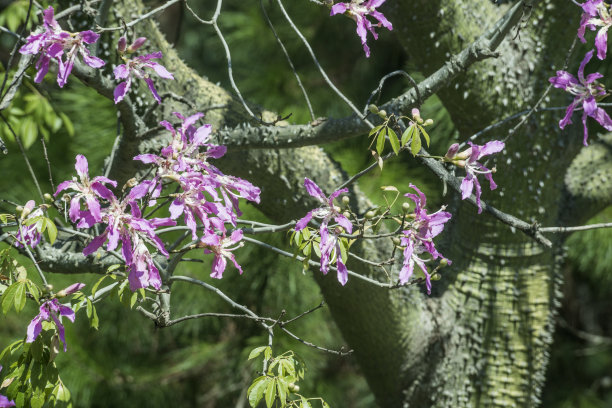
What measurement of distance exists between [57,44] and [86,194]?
176 millimetres

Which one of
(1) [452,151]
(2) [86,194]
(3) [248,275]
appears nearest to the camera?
(2) [86,194]

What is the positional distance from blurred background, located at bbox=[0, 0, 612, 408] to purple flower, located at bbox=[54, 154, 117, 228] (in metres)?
0.97

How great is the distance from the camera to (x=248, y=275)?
2.01 m

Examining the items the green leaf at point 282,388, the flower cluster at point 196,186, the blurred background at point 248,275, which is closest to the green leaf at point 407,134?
the flower cluster at point 196,186

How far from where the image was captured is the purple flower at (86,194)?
0.71m

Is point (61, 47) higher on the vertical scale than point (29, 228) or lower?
higher

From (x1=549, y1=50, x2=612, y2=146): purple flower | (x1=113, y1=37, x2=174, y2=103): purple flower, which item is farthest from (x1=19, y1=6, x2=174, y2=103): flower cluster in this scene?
(x1=549, y1=50, x2=612, y2=146): purple flower

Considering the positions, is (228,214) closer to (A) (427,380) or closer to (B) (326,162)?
(B) (326,162)

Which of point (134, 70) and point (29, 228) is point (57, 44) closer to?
point (134, 70)

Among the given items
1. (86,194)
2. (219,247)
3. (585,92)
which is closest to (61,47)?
(86,194)

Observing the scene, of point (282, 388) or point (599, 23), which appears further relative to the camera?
point (599, 23)

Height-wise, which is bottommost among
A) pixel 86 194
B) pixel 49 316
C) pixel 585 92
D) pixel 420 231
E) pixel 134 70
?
pixel 49 316

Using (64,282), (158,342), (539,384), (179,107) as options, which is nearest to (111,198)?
(179,107)

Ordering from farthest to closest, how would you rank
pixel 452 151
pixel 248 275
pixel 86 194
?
pixel 248 275
pixel 452 151
pixel 86 194
